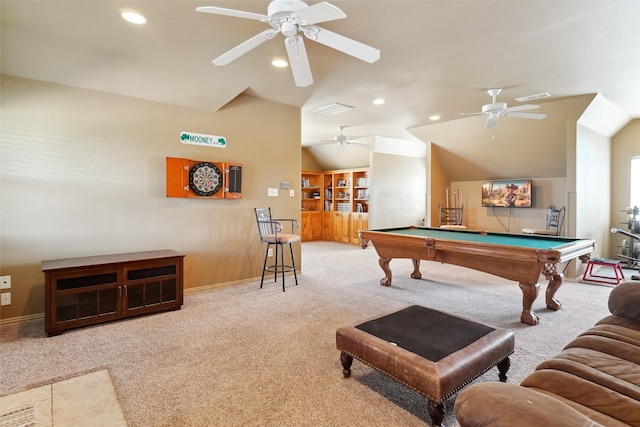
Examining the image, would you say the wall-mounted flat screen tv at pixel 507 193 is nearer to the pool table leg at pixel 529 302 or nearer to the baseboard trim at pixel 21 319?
the pool table leg at pixel 529 302

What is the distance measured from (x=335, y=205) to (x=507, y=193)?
4.37 meters

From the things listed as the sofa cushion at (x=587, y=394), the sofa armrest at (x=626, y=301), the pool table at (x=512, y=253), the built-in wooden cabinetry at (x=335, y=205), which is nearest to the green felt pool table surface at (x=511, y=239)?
the pool table at (x=512, y=253)

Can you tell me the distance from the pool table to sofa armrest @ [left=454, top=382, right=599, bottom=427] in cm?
222

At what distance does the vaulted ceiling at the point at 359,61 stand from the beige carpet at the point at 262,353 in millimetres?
2476

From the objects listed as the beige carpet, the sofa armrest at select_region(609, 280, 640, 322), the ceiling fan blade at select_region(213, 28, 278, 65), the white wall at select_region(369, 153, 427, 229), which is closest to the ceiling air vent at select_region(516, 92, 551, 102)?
the beige carpet

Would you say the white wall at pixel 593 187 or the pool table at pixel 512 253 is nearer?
the pool table at pixel 512 253

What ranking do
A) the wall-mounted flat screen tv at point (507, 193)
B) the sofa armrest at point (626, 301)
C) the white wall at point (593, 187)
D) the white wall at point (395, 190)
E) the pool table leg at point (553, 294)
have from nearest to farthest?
the sofa armrest at point (626, 301)
the pool table leg at point (553, 294)
the white wall at point (593, 187)
the wall-mounted flat screen tv at point (507, 193)
the white wall at point (395, 190)

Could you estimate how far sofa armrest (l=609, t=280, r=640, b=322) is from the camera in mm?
1862

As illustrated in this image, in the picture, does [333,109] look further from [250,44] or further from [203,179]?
[250,44]

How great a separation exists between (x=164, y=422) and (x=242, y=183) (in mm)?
3128

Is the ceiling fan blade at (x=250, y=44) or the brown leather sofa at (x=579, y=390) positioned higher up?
the ceiling fan blade at (x=250, y=44)

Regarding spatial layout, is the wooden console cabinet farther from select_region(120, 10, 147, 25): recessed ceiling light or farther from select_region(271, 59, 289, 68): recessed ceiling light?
select_region(271, 59, 289, 68): recessed ceiling light

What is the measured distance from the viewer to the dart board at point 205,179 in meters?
3.93

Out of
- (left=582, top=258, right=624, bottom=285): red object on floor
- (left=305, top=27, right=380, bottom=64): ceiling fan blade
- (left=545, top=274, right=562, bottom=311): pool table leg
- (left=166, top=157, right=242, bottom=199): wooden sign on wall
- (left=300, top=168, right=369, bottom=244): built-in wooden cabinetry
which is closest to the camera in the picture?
(left=305, top=27, right=380, bottom=64): ceiling fan blade
